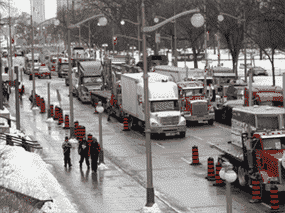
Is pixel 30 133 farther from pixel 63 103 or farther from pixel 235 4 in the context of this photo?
pixel 235 4

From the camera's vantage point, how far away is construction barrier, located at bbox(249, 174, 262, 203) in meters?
18.4

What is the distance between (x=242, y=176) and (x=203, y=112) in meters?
16.5

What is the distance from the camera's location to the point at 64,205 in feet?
53.5

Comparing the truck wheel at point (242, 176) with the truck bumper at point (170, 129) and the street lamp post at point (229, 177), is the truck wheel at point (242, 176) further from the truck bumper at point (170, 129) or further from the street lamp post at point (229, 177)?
the truck bumper at point (170, 129)

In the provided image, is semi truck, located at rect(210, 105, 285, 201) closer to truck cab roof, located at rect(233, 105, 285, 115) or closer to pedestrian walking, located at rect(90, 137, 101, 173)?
truck cab roof, located at rect(233, 105, 285, 115)

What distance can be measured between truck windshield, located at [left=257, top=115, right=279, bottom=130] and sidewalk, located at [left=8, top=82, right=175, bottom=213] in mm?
4908

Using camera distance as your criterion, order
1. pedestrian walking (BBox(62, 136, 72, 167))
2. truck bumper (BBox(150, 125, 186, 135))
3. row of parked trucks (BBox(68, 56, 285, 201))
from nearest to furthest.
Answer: row of parked trucks (BBox(68, 56, 285, 201)) → pedestrian walking (BBox(62, 136, 72, 167)) → truck bumper (BBox(150, 125, 186, 135))

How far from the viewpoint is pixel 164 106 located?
32.7 metres

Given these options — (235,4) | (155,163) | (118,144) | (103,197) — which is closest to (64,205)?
(103,197)

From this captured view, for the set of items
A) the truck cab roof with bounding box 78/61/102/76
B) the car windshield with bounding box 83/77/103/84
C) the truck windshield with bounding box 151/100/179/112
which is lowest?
the truck windshield with bounding box 151/100/179/112

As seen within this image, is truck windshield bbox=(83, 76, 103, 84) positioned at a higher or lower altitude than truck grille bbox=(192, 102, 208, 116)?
higher

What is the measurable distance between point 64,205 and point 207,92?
25429 mm

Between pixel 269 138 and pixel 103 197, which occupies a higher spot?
pixel 269 138

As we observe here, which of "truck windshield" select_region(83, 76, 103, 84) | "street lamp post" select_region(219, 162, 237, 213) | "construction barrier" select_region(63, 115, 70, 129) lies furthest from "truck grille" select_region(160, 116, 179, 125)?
"truck windshield" select_region(83, 76, 103, 84)
